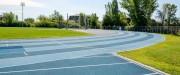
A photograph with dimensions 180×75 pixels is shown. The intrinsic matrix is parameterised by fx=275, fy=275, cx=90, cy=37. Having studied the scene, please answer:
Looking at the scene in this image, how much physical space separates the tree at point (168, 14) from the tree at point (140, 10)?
19.9 metres

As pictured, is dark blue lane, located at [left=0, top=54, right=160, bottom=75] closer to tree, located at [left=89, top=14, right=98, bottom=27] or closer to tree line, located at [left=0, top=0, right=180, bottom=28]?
tree line, located at [left=0, top=0, right=180, bottom=28]

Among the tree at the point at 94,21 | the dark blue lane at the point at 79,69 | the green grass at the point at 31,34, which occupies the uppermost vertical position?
→ the tree at the point at 94,21

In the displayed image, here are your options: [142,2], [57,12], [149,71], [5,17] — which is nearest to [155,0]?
[142,2]

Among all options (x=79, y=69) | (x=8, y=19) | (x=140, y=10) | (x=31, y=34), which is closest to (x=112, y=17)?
(x=140, y=10)

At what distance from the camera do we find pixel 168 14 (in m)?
86.1

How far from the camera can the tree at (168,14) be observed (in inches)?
3361

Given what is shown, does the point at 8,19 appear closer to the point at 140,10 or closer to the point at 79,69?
the point at 140,10

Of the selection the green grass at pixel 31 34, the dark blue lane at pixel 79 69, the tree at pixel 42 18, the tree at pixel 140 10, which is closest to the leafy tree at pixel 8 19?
the tree at pixel 42 18

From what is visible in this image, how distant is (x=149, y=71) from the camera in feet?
33.6

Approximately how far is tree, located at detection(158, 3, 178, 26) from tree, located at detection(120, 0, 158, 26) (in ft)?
65.4

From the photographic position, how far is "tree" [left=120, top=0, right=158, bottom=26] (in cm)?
6431

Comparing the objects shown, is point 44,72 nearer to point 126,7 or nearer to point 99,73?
point 99,73

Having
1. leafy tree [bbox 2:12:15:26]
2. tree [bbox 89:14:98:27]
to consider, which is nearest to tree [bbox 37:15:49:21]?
leafy tree [bbox 2:12:15:26]

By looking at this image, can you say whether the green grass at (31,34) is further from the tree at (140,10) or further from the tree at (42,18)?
the tree at (42,18)
